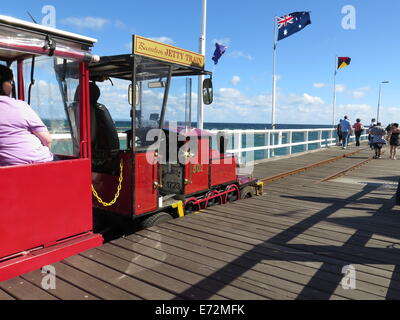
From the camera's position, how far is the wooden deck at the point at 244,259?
8.78ft

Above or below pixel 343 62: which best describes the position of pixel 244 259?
below

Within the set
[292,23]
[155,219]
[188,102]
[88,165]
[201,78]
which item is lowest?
[155,219]

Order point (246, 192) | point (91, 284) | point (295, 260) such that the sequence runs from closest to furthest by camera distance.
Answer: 1. point (91, 284)
2. point (295, 260)
3. point (246, 192)

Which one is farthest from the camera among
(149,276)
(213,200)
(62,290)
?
(213,200)

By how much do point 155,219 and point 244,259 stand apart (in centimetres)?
154

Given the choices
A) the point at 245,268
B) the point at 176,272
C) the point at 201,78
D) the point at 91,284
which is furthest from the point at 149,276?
the point at 201,78

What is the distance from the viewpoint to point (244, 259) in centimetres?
333

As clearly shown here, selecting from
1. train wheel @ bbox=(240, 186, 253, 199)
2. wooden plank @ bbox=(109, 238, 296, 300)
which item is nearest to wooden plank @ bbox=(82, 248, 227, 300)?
wooden plank @ bbox=(109, 238, 296, 300)

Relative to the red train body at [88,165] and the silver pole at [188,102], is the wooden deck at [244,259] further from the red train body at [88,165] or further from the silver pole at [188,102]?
the silver pole at [188,102]

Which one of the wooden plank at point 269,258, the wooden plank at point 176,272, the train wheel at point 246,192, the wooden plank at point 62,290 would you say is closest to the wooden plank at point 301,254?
the wooden plank at point 269,258

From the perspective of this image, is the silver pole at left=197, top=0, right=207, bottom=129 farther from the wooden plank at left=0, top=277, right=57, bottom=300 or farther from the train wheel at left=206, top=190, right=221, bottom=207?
the wooden plank at left=0, top=277, right=57, bottom=300

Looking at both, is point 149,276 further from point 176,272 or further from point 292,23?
point 292,23

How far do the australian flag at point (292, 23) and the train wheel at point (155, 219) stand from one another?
674 inches
